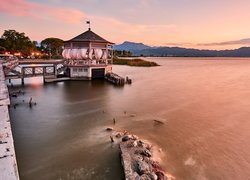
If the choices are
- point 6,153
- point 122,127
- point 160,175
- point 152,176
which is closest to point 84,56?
point 122,127

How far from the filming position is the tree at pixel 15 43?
288 ft

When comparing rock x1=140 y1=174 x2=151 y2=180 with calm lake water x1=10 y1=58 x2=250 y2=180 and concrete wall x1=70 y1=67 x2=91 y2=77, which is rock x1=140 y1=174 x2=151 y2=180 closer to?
calm lake water x1=10 y1=58 x2=250 y2=180

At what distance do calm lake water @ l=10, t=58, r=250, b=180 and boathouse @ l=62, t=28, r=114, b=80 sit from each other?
12.2 meters

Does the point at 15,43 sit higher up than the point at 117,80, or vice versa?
the point at 15,43

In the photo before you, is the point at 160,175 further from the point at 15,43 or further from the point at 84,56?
the point at 15,43

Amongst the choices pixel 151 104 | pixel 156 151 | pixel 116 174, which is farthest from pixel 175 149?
pixel 151 104

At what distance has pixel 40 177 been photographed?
1013cm

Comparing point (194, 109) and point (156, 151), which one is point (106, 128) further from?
point (194, 109)

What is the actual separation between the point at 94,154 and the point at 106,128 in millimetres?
4032

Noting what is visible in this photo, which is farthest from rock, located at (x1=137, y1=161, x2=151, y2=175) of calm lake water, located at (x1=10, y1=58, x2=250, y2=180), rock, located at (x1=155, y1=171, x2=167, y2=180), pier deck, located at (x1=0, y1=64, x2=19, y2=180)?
pier deck, located at (x1=0, y1=64, x2=19, y2=180)

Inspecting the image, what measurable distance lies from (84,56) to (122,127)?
24641 mm

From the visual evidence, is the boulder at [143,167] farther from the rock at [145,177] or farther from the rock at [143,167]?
the rock at [145,177]

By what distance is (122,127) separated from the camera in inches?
651

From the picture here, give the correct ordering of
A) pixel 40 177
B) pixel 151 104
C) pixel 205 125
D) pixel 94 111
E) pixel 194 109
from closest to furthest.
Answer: pixel 40 177
pixel 205 125
pixel 94 111
pixel 194 109
pixel 151 104
